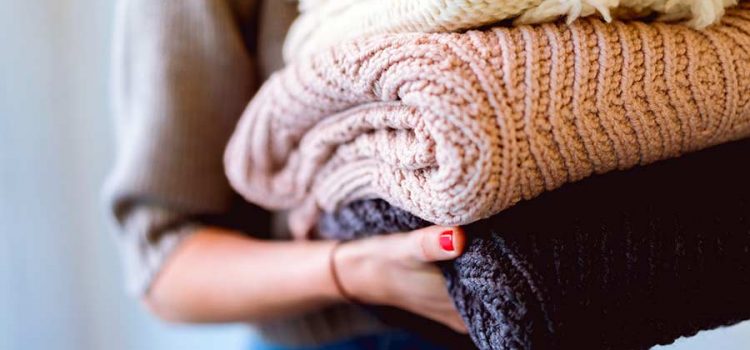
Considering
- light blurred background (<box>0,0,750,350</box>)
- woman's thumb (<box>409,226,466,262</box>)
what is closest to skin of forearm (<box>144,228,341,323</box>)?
woman's thumb (<box>409,226,466,262</box>)

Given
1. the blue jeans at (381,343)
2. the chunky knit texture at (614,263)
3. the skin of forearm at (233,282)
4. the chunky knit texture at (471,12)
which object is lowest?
the blue jeans at (381,343)

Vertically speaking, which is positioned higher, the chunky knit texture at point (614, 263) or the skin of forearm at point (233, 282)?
the chunky knit texture at point (614, 263)

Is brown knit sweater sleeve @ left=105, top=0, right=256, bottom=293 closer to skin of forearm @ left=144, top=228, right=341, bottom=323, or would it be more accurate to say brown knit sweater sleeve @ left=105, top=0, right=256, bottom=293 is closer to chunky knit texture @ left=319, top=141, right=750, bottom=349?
skin of forearm @ left=144, top=228, right=341, bottom=323

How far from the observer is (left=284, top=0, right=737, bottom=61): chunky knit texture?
0.88 ft

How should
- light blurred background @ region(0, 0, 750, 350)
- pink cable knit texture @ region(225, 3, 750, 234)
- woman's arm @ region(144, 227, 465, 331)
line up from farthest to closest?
light blurred background @ region(0, 0, 750, 350) < woman's arm @ region(144, 227, 465, 331) < pink cable knit texture @ region(225, 3, 750, 234)

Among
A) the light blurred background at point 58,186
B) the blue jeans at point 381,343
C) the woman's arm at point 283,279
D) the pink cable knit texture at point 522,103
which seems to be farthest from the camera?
the light blurred background at point 58,186

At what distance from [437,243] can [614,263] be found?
0.08m

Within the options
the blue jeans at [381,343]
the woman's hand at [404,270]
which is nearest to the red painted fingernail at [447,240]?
the woman's hand at [404,270]

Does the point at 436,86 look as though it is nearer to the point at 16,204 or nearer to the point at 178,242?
the point at 178,242

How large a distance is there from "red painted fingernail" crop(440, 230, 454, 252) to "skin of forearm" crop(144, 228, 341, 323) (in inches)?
6.3

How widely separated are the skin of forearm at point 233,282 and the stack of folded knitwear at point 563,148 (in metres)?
0.14

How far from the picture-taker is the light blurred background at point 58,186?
0.77m

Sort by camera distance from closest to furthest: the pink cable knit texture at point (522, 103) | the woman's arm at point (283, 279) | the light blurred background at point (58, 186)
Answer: the pink cable knit texture at point (522, 103) < the woman's arm at point (283, 279) < the light blurred background at point (58, 186)

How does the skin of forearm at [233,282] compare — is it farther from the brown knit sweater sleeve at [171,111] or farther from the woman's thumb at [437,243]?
the woman's thumb at [437,243]
